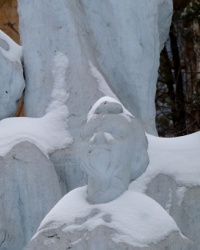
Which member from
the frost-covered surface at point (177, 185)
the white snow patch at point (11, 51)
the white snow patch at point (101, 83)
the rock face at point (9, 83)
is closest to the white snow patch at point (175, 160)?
the frost-covered surface at point (177, 185)

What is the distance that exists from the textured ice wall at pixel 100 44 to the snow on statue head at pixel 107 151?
1451mm

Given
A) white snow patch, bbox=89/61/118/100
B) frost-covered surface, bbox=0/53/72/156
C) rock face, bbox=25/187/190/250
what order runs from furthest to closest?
1. white snow patch, bbox=89/61/118/100
2. frost-covered surface, bbox=0/53/72/156
3. rock face, bbox=25/187/190/250

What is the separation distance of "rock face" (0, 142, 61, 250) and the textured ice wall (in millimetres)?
563

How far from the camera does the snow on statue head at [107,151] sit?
3127 millimetres

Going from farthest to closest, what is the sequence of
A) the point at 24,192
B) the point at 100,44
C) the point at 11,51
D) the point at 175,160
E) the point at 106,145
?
1. the point at 100,44
2. the point at 11,51
3. the point at 175,160
4. the point at 24,192
5. the point at 106,145

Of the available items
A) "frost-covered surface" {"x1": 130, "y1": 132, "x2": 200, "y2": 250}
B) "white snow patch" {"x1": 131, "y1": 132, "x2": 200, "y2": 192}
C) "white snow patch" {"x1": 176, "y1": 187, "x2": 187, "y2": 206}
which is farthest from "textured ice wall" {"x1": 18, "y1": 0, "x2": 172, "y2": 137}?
"white snow patch" {"x1": 176, "y1": 187, "x2": 187, "y2": 206}

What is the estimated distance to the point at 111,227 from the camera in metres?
2.95

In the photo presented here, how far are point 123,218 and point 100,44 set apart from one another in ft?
6.79

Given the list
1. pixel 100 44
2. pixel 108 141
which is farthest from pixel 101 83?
pixel 108 141

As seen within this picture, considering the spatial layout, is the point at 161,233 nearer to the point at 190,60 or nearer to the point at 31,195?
the point at 31,195

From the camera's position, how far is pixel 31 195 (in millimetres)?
4109

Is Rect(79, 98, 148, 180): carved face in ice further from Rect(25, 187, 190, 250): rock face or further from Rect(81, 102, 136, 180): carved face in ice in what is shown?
Rect(25, 187, 190, 250): rock face

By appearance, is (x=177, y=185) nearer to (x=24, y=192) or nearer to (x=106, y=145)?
(x=24, y=192)

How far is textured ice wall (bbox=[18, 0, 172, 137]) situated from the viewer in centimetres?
473
